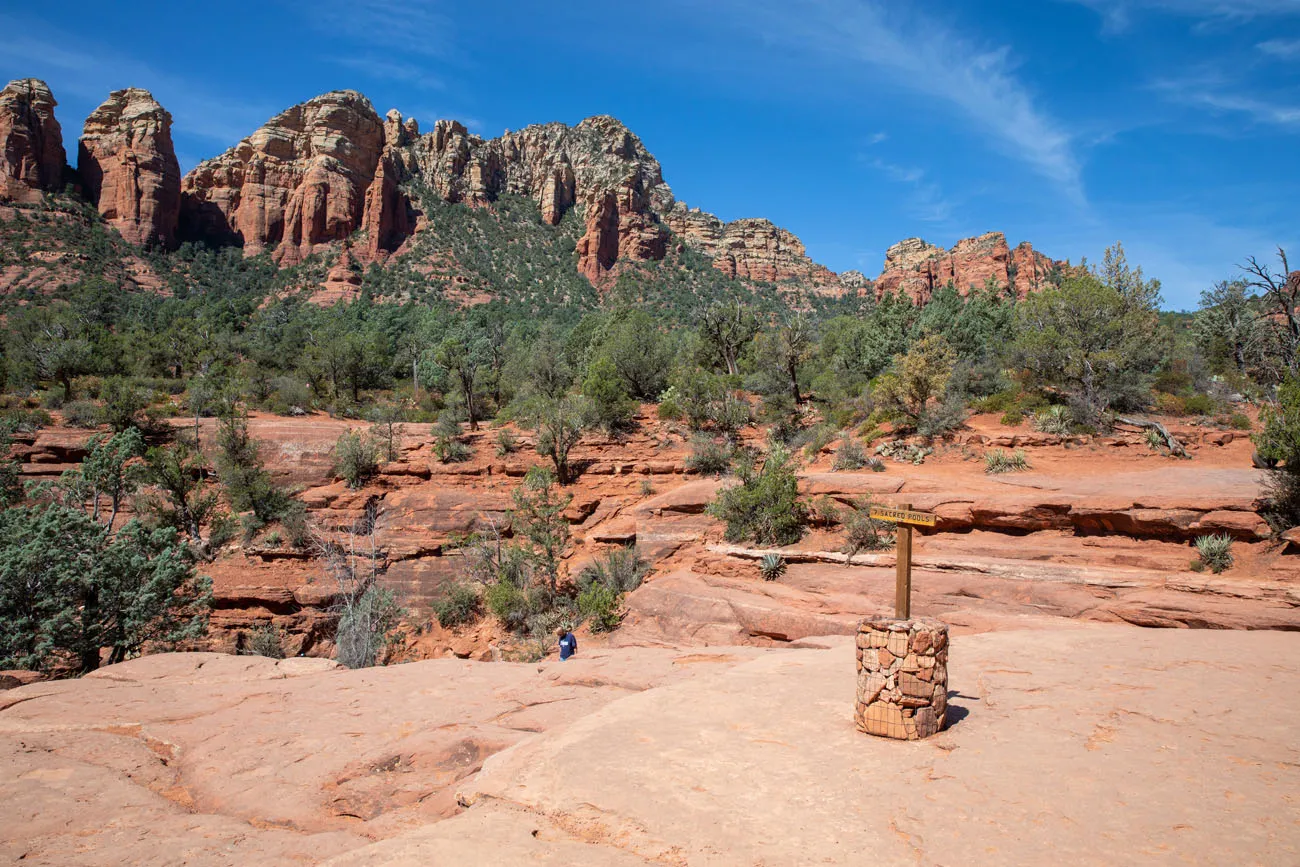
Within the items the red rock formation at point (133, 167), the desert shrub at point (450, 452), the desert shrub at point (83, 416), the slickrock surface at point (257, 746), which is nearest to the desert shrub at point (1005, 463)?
the slickrock surface at point (257, 746)

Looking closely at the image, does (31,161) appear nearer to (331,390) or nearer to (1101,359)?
(331,390)

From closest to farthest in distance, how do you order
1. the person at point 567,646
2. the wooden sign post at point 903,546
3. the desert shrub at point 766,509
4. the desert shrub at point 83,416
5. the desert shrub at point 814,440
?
the wooden sign post at point 903,546 < the person at point 567,646 < the desert shrub at point 766,509 < the desert shrub at point 814,440 < the desert shrub at point 83,416

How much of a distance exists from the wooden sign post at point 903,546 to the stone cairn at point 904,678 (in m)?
0.74

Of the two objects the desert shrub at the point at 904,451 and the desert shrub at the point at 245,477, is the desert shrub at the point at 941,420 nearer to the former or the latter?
the desert shrub at the point at 904,451

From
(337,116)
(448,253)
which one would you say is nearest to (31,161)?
(337,116)

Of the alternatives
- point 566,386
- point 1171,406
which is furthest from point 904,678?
point 566,386

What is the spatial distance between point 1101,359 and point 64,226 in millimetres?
84795

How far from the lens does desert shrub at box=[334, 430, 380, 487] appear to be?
74.0ft

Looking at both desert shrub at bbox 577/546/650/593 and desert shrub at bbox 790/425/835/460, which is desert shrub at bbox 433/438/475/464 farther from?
desert shrub at bbox 790/425/835/460

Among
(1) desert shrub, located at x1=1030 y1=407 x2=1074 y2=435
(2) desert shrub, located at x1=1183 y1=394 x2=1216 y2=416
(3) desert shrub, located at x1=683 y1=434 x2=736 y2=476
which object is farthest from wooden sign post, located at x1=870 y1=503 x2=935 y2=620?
(2) desert shrub, located at x1=1183 y1=394 x2=1216 y2=416

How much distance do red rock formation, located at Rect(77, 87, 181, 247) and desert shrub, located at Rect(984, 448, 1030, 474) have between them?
8183 centimetres

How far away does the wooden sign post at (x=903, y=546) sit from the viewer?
6.82 metres

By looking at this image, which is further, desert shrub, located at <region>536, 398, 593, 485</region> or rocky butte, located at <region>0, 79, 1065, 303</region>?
rocky butte, located at <region>0, 79, 1065, 303</region>

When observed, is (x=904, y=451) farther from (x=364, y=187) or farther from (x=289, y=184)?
(x=289, y=184)
